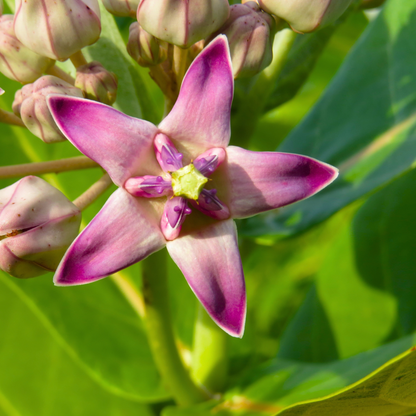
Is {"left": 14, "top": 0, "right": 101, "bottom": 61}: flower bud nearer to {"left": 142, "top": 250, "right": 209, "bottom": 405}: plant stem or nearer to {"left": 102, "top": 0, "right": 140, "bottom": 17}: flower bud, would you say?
{"left": 102, "top": 0, "right": 140, "bottom": 17}: flower bud

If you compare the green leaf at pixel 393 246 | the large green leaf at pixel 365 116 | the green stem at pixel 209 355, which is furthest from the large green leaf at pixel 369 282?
the green stem at pixel 209 355

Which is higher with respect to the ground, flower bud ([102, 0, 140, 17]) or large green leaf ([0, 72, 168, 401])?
flower bud ([102, 0, 140, 17])

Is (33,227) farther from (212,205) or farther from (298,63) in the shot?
(298,63)

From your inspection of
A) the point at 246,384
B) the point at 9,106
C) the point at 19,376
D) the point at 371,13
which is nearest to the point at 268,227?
the point at 246,384

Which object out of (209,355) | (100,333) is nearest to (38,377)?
(100,333)

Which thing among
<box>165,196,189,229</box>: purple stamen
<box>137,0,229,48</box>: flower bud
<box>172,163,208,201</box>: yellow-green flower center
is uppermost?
<box>137,0,229,48</box>: flower bud

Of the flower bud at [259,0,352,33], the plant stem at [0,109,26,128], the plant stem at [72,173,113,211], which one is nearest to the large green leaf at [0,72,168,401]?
the plant stem at [0,109,26,128]
